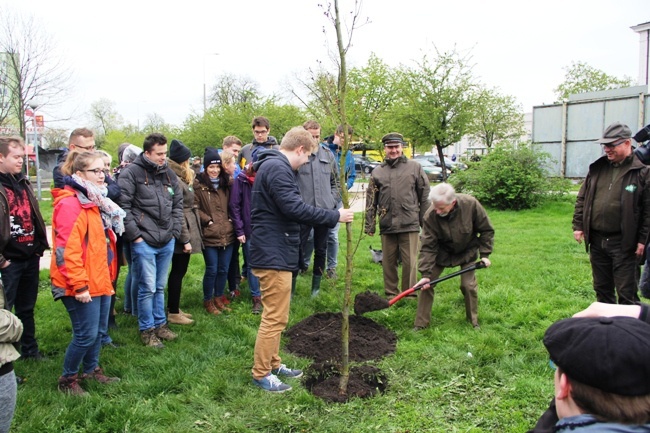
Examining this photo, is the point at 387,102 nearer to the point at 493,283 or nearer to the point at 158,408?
the point at 493,283

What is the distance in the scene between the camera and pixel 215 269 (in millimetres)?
6141

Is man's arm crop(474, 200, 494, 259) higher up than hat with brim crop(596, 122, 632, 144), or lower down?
lower down

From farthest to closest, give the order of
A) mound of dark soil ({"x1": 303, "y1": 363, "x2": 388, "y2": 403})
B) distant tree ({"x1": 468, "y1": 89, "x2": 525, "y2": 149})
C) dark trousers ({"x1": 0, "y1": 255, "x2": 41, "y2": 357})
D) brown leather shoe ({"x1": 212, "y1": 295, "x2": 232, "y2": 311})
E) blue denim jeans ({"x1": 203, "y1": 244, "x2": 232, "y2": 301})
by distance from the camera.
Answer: distant tree ({"x1": 468, "y1": 89, "x2": 525, "y2": 149}) → brown leather shoe ({"x1": 212, "y1": 295, "x2": 232, "y2": 311}) → blue denim jeans ({"x1": 203, "y1": 244, "x2": 232, "y2": 301}) → dark trousers ({"x1": 0, "y1": 255, "x2": 41, "y2": 357}) → mound of dark soil ({"x1": 303, "y1": 363, "x2": 388, "y2": 403})

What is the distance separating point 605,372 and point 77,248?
11.7 ft

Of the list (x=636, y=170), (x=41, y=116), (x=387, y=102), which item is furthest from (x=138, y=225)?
(x=387, y=102)

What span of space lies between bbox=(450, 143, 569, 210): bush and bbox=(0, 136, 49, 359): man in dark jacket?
11.9 meters

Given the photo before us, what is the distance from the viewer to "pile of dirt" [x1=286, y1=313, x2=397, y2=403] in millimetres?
4246

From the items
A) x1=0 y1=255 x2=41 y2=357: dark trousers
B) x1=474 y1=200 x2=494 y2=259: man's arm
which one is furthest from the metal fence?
x1=0 y1=255 x2=41 y2=357: dark trousers

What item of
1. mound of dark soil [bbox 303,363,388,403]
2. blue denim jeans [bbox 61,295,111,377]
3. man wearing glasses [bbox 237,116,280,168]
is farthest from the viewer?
man wearing glasses [bbox 237,116,280,168]

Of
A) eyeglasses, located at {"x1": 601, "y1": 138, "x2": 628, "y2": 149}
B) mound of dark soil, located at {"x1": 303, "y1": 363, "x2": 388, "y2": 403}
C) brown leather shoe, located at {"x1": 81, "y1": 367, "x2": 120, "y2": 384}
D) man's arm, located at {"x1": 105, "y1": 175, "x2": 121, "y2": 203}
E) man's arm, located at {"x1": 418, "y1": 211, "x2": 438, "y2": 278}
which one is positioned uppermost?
eyeglasses, located at {"x1": 601, "y1": 138, "x2": 628, "y2": 149}

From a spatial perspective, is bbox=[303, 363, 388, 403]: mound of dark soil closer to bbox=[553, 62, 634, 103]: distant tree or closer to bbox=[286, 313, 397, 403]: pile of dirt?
bbox=[286, 313, 397, 403]: pile of dirt

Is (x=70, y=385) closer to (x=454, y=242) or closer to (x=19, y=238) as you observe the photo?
(x=19, y=238)

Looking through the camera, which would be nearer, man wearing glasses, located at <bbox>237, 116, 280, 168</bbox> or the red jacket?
the red jacket

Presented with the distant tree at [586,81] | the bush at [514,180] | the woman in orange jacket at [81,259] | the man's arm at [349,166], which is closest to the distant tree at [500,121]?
the distant tree at [586,81]
